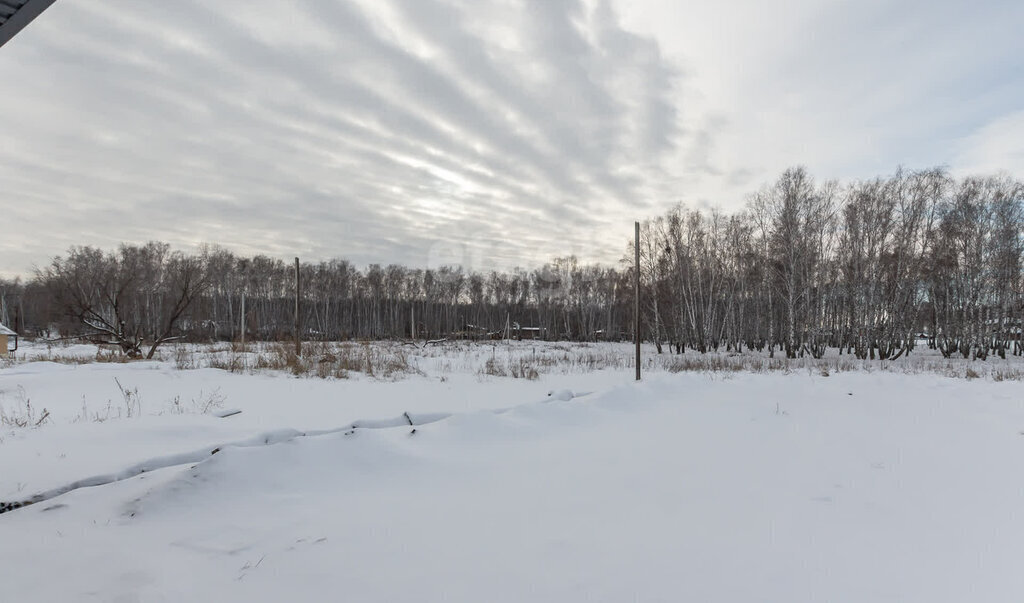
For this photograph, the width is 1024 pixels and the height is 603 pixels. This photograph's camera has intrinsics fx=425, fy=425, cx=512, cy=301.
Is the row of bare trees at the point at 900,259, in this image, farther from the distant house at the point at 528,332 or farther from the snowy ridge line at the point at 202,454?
the distant house at the point at 528,332

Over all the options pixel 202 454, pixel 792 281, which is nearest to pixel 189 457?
pixel 202 454

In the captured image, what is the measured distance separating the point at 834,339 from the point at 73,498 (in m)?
39.1

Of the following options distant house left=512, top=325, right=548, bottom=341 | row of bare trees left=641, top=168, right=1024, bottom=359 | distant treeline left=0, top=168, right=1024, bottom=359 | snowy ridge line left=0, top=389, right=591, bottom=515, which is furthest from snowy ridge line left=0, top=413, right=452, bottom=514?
distant house left=512, top=325, right=548, bottom=341

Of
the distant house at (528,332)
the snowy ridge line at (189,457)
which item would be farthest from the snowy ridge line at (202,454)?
the distant house at (528,332)

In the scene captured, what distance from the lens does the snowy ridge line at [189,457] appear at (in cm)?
309

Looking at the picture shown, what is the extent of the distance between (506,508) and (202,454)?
9.61ft

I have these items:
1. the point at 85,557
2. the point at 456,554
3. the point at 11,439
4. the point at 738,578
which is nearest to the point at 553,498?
the point at 456,554

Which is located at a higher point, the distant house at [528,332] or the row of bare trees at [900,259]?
the row of bare trees at [900,259]

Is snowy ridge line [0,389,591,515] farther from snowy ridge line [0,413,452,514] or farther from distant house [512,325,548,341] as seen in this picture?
distant house [512,325,548,341]

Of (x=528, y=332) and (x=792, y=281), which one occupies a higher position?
(x=792, y=281)

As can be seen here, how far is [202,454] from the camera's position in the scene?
399 cm

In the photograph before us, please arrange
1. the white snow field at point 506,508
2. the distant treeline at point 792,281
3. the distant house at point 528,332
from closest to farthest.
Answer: the white snow field at point 506,508, the distant treeline at point 792,281, the distant house at point 528,332

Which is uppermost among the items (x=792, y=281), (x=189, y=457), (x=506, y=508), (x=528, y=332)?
(x=792, y=281)

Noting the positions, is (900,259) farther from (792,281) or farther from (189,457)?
(189,457)
